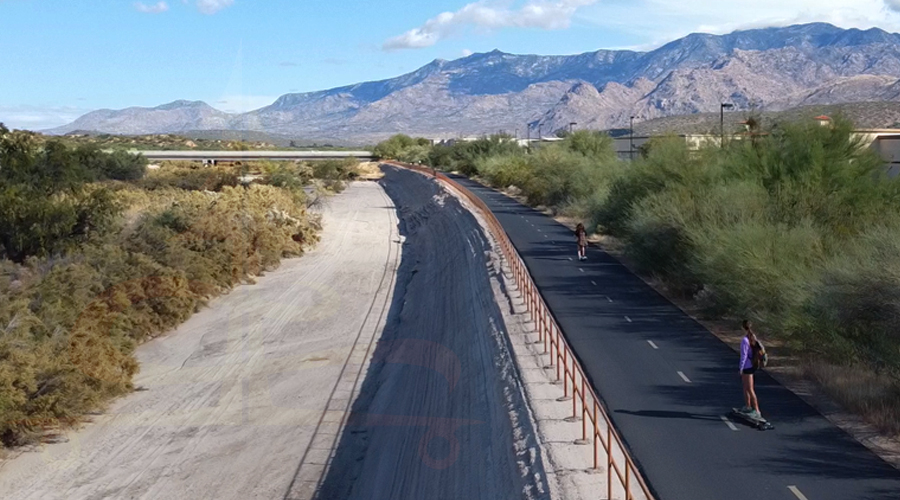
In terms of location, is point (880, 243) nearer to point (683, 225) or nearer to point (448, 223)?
point (683, 225)

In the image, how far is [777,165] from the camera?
27.5 m

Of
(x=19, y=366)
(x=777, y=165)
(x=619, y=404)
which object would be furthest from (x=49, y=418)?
(x=777, y=165)

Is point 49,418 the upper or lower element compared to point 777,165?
lower

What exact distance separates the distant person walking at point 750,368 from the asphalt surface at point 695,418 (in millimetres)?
296

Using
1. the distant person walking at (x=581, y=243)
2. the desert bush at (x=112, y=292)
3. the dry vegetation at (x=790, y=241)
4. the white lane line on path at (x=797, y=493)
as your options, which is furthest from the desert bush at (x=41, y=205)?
the white lane line on path at (x=797, y=493)

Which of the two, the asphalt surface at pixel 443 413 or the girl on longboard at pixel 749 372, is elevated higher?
the girl on longboard at pixel 749 372

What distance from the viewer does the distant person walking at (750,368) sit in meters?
14.1

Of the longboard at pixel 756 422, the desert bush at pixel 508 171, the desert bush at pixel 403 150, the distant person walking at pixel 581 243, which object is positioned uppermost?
the desert bush at pixel 403 150

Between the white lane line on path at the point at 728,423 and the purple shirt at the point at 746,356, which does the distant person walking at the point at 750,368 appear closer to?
the purple shirt at the point at 746,356

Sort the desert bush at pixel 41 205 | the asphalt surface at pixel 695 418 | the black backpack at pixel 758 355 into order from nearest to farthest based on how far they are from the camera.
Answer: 1. the asphalt surface at pixel 695 418
2. the black backpack at pixel 758 355
3. the desert bush at pixel 41 205

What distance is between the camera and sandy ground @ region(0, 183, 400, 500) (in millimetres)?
17688

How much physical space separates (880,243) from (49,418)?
1588cm

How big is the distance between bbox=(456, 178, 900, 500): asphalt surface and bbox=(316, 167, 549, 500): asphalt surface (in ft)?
5.08

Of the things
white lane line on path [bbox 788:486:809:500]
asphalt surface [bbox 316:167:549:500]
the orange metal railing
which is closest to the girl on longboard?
A: the orange metal railing
